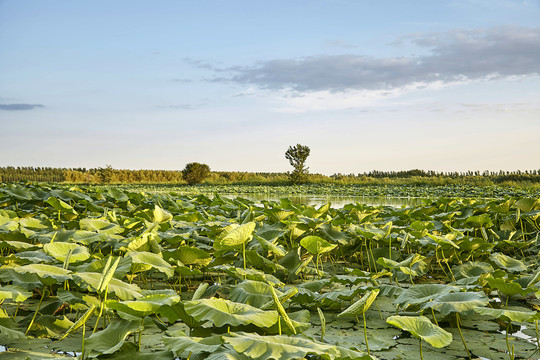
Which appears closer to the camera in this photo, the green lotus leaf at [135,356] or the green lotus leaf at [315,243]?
the green lotus leaf at [135,356]

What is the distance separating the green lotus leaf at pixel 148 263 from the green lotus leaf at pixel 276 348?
3.20ft

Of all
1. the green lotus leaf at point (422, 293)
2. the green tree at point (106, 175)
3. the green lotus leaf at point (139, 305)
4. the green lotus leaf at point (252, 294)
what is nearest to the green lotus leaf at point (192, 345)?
the green lotus leaf at point (139, 305)

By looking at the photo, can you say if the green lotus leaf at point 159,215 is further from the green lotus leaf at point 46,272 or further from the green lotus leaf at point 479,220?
the green lotus leaf at point 479,220

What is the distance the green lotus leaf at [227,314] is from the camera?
4.15 feet

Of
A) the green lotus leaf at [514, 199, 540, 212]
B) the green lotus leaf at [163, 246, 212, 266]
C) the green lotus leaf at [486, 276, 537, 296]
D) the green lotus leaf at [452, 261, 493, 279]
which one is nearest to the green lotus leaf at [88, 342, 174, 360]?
the green lotus leaf at [163, 246, 212, 266]

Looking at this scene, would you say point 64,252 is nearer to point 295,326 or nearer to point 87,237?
point 87,237

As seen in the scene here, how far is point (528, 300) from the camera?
107 inches

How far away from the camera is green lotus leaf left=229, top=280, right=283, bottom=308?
1657 millimetres

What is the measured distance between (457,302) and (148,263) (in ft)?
4.57

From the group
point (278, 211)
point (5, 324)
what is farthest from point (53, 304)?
point (278, 211)

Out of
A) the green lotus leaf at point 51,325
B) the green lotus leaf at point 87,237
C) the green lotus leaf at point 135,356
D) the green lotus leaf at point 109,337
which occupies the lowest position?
the green lotus leaf at point 51,325

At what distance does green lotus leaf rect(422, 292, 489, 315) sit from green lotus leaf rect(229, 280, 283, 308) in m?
0.66

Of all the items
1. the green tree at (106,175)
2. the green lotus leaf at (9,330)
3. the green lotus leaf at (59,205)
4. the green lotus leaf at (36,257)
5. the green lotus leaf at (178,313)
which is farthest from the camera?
the green tree at (106,175)

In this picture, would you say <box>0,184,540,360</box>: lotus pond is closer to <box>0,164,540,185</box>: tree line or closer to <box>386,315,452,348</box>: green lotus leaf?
<box>386,315,452,348</box>: green lotus leaf
